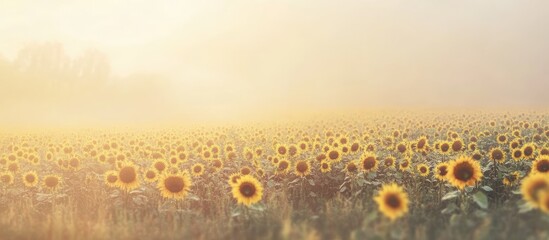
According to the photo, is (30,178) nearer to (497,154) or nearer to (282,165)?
(282,165)

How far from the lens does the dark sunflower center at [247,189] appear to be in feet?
28.7

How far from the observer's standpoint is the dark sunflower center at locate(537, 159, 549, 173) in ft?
29.8

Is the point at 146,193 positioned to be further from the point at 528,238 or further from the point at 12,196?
the point at 528,238

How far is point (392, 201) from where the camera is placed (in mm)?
6836

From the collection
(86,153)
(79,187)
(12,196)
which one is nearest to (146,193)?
(79,187)

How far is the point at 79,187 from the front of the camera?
12.2m

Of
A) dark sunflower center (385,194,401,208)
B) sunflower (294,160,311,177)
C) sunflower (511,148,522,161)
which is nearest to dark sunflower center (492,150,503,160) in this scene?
sunflower (511,148,522,161)

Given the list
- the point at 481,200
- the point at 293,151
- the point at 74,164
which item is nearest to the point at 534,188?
the point at 481,200

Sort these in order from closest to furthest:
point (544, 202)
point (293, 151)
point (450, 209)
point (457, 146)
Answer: point (544, 202) < point (450, 209) < point (457, 146) < point (293, 151)

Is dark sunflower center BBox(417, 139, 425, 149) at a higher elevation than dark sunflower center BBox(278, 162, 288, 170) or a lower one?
higher

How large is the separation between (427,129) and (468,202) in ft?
51.2

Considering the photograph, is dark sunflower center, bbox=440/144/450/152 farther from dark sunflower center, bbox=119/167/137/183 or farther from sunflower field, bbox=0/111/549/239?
dark sunflower center, bbox=119/167/137/183

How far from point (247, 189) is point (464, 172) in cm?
348

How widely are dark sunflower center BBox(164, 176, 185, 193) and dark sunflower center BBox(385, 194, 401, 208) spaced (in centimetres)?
412
